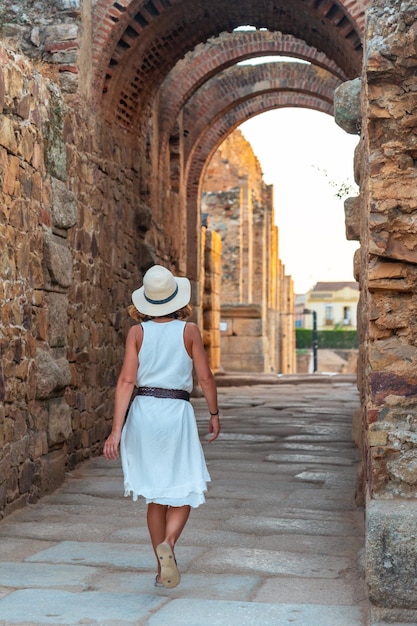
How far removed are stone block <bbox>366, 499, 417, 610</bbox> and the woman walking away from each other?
34.9 inches

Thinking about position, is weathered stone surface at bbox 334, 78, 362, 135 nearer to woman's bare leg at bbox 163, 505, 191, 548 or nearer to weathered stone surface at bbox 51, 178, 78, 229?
weathered stone surface at bbox 51, 178, 78, 229

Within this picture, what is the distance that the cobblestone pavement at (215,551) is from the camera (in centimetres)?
374

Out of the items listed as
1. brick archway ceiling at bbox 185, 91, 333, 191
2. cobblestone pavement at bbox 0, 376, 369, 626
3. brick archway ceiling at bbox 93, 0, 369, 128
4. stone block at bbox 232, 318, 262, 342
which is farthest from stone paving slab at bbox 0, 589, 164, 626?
stone block at bbox 232, 318, 262, 342

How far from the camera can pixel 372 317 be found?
4.02 metres

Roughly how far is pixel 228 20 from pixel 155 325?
692 cm

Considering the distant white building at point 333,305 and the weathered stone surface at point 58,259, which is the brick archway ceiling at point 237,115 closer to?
the weathered stone surface at point 58,259

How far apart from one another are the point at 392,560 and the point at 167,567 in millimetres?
988

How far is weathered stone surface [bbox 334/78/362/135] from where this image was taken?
211 inches

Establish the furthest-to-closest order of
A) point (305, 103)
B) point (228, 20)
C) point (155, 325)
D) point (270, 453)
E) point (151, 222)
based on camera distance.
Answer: point (305, 103) < point (151, 222) < point (228, 20) < point (270, 453) < point (155, 325)

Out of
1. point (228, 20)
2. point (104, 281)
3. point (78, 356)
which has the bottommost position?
point (78, 356)

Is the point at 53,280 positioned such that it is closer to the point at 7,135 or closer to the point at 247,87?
the point at 7,135

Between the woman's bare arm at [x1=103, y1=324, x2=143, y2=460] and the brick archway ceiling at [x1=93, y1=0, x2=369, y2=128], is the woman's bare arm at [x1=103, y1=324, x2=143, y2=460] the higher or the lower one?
the lower one

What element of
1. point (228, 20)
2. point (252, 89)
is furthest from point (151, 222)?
point (252, 89)

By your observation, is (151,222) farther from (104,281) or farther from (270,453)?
(270,453)
